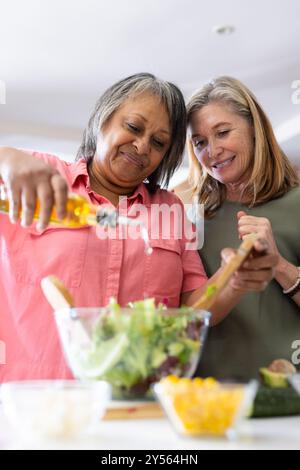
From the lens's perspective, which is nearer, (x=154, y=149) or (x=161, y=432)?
(x=161, y=432)

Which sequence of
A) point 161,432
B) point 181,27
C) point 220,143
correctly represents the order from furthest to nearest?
point 181,27
point 220,143
point 161,432

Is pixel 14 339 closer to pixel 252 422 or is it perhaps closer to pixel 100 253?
pixel 100 253

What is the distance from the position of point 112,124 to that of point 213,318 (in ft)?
1.64

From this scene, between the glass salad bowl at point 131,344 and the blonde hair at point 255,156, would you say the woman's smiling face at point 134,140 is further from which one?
the glass salad bowl at point 131,344

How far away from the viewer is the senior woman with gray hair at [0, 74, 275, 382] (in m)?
1.20

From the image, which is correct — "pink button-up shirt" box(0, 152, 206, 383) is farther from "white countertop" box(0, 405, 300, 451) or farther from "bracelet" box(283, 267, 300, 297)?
"white countertop" box(0, 405, 300, 451)

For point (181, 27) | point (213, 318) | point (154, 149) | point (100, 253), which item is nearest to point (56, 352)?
point (100, 253)

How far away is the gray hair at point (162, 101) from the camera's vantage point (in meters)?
1.36

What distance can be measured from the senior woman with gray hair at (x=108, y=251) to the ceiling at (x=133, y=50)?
7.88 feet

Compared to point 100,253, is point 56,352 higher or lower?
lower

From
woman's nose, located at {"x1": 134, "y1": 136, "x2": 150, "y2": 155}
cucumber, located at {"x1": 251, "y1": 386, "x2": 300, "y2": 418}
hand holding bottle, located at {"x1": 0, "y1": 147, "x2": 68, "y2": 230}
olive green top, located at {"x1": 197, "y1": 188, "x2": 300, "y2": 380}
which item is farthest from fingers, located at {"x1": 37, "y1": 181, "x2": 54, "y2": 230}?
olive green top, located at {"x1": 197, "y1": 188, "x2": 300, "y2": 380}

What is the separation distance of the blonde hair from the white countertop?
2.85ft

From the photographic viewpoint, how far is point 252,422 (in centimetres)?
73
